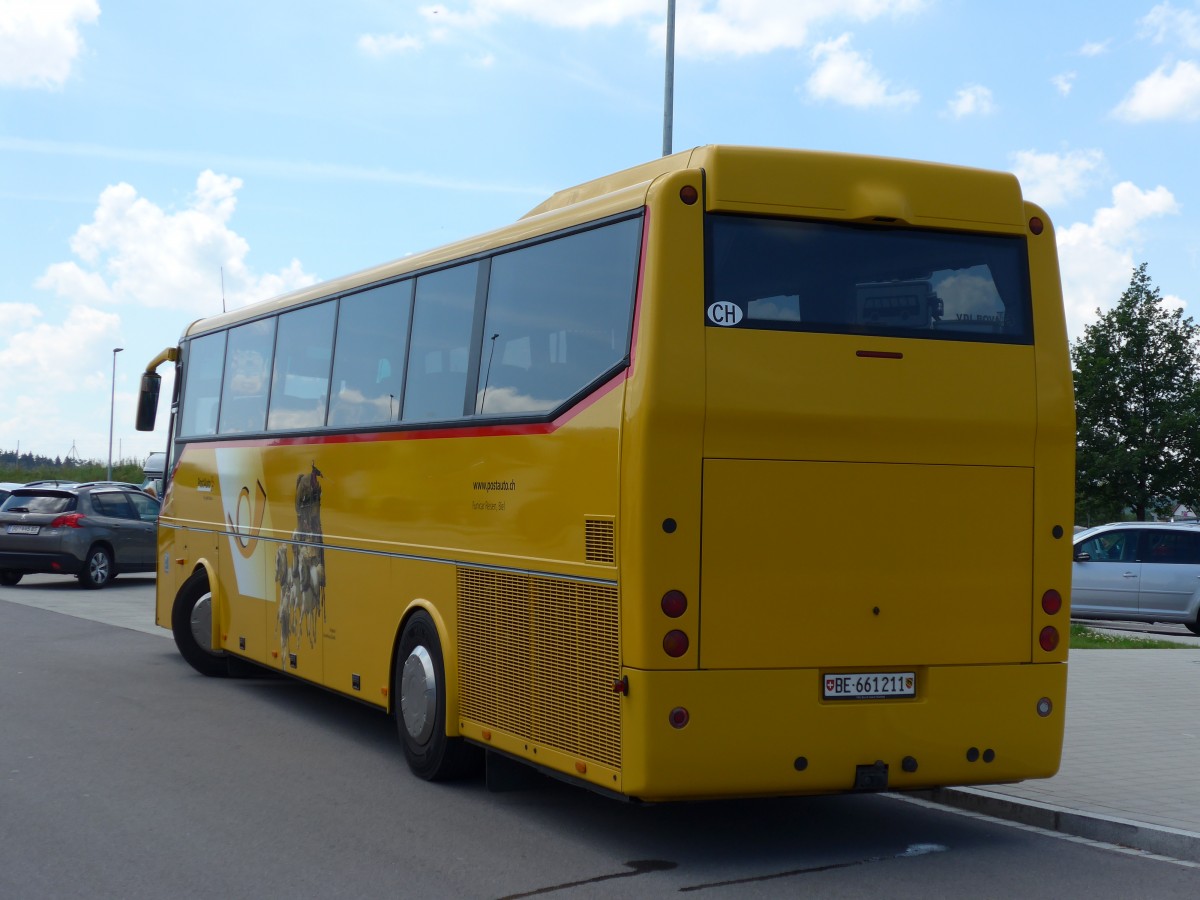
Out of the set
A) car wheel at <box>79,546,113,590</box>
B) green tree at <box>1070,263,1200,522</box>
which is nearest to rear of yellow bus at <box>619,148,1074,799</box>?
car wheel at <box>79,546,113,590</box>

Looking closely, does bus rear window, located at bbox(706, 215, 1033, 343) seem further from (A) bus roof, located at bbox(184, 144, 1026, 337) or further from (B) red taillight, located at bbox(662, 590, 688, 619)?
(B) red taillight, located at bbox(662, 590, 688, 619)

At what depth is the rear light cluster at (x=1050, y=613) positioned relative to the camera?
7543 millimetres

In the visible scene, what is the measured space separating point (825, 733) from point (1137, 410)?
44.9 metres

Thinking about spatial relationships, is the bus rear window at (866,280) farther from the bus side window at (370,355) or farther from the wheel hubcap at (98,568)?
the wheel hubcap at (98,568)

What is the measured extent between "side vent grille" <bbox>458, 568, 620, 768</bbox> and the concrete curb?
2.16m

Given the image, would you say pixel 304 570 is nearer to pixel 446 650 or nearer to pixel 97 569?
pixel 446 650

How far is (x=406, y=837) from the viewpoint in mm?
7449

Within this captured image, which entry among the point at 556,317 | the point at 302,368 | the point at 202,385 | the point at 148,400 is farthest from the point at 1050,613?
the point at 148,400

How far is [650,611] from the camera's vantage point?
22.3ft

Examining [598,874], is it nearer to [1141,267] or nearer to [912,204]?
[912,204]

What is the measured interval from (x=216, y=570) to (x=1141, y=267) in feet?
142

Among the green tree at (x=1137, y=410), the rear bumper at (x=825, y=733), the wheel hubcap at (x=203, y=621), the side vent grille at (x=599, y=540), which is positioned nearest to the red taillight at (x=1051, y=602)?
the rear bumper at (x=825, y=733)

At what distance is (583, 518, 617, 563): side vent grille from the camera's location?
7.02 metres

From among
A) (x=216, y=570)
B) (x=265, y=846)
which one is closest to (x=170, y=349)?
(x=216, y=570)
